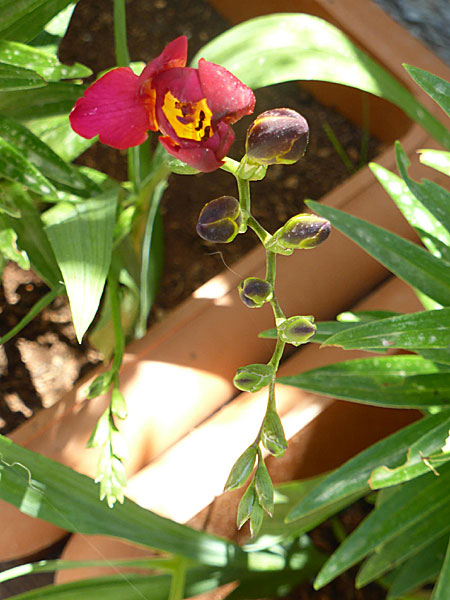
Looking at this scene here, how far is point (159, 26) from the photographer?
3.45 ft

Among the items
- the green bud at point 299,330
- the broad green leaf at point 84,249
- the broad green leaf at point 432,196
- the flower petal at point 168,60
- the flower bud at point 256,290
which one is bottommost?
the broad green leaf at point 84,249

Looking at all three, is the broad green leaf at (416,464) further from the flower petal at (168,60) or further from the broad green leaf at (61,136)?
the broad green leaf at (61,136)

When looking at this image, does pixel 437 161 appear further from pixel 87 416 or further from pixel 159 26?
pixel 159 26

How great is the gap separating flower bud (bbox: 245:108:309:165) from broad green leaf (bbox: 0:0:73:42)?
34cm

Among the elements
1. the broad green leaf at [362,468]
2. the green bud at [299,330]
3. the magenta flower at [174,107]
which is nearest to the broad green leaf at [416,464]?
the broad green leaf at [362,468]

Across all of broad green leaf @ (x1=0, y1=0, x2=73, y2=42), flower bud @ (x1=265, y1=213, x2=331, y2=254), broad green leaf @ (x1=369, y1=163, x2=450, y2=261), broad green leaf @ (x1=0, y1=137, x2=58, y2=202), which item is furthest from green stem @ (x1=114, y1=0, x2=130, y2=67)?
flower bud @ (x1=265, y1=213, x2=331, y2=254)

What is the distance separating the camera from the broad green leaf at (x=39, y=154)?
0.60 m

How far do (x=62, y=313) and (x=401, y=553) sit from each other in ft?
1.65

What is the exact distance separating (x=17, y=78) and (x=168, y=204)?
412 millimetres

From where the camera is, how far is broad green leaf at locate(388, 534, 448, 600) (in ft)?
2.23

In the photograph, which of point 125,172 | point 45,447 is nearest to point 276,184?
point 125,172

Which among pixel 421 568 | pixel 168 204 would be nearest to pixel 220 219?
pixel 421 568

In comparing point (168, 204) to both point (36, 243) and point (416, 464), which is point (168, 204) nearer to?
point (36, 243)

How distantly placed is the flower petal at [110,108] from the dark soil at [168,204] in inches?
14.1
